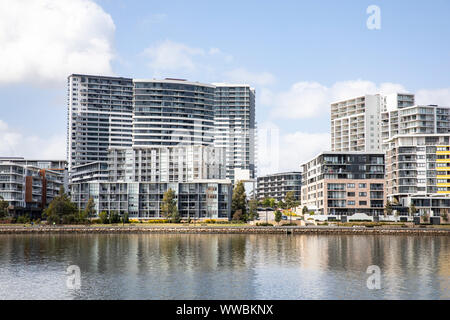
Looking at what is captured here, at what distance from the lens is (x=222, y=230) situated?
166750 millimetres

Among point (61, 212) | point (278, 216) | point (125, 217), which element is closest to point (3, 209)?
point (61, 212)

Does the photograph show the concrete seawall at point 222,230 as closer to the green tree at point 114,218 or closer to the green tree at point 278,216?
the green tree at point 278,216

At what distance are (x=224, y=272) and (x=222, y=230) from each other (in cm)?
9329

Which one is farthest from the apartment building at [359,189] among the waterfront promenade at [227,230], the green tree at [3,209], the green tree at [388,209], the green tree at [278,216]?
the green tree at [3,209]

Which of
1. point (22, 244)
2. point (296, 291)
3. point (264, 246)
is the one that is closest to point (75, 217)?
point (22, 244)

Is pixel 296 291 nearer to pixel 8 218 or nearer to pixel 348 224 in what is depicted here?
pixel 348 224

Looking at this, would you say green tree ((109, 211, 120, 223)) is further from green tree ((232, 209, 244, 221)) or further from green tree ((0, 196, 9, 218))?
green tree ((232, 209, 244, 221))

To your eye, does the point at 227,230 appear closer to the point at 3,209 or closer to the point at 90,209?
the point at 90,209

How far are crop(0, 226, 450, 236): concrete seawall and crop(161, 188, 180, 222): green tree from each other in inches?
688

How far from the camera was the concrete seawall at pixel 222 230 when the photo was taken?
161 metres
